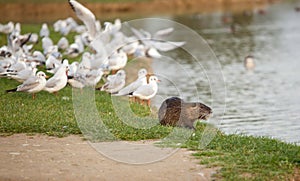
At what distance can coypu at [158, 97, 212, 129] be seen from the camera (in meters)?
11.2

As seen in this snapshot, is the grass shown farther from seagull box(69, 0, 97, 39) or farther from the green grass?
seagull box(69, 0, 97, 39)

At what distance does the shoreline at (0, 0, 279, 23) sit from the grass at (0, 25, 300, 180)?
97.8 ft

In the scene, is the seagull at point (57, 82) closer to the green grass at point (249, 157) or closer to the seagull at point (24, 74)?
the seagull at point (24, 74)

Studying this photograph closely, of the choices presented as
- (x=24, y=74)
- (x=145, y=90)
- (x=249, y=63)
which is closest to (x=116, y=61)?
(x=24, y=74)

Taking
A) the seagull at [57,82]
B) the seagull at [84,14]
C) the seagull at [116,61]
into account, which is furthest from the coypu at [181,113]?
the seagull at [116,61]

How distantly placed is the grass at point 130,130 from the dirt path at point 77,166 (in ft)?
0.99

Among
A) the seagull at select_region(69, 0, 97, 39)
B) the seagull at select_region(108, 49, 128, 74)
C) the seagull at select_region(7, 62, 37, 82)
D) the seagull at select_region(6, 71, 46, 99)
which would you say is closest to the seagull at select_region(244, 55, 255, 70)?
the seagull at select_region(108, 49, 128, 74)

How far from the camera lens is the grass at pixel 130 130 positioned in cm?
841

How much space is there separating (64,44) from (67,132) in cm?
1328

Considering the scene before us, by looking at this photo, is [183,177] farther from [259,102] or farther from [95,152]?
[259,102]

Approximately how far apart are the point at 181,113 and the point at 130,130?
1159 millimetres

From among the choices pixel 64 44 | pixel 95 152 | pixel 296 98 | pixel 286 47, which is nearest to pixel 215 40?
pixel 286 47

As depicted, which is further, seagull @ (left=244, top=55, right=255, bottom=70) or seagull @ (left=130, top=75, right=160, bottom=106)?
seagull @ (left=244, top=55, right=255, bottom=70)

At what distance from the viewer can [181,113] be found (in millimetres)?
11250
